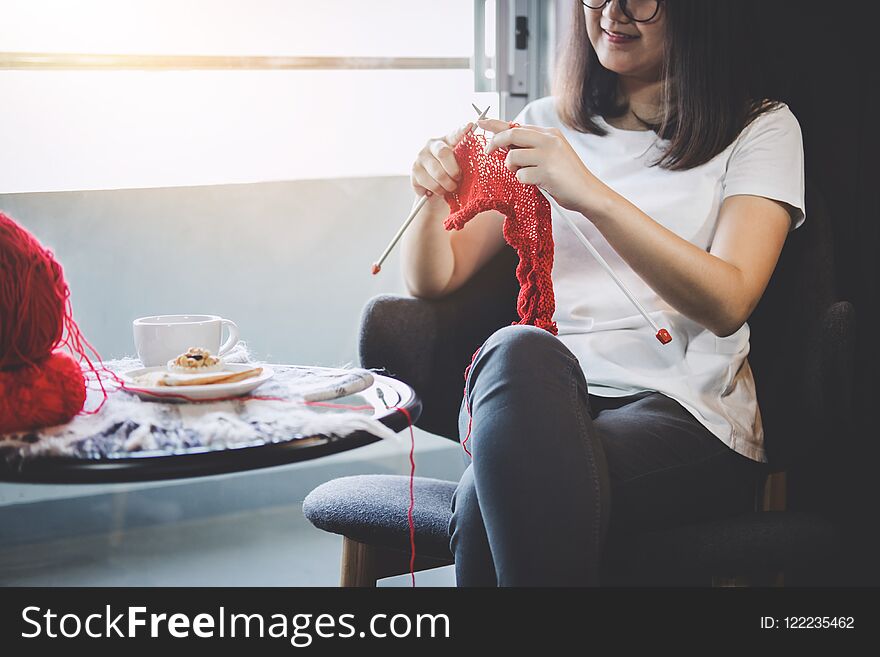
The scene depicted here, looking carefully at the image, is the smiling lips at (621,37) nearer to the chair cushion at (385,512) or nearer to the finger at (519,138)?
the finger at (519,138)

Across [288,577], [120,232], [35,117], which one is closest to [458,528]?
[288,577]

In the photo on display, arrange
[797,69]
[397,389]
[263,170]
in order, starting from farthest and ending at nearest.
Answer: [263,170] < [797,69] < [397,389]

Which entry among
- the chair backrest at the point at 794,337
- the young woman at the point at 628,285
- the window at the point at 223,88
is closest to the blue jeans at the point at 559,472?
the young woman at the point at 628,285

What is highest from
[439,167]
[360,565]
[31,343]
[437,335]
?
[439,167]

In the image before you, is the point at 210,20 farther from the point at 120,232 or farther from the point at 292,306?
the point at 292,306

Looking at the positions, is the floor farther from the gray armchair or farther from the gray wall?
the gray armchair

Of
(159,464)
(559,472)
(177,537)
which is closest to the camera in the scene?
(159,464)

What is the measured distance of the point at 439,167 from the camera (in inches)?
45.9

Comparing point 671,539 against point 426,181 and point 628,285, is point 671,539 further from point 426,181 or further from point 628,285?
point 426,181

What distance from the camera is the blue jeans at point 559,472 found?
833mm

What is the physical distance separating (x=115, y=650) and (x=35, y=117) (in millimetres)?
1389

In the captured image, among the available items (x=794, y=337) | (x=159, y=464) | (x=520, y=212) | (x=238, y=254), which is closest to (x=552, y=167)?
(x=520, y=212)

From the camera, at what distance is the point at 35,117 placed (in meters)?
1.93

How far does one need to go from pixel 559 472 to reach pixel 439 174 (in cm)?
47
